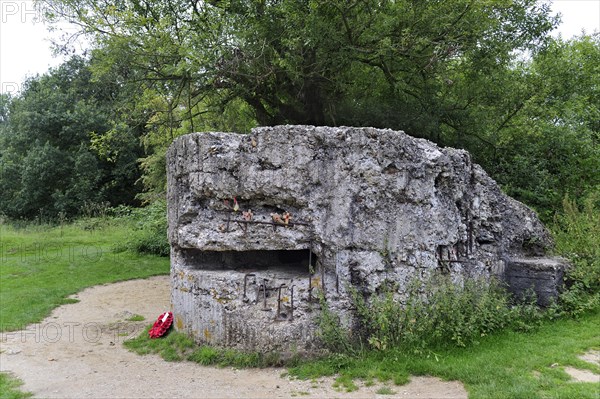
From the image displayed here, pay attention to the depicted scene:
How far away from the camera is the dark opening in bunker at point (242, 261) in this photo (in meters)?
7.55

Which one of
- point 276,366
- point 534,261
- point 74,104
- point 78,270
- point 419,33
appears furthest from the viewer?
point 74,104

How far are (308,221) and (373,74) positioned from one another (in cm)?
763

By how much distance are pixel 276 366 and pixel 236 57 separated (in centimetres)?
704

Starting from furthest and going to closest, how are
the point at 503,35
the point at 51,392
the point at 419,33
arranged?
the point at 503,35 < the point at 419,33 < the point at 51,392

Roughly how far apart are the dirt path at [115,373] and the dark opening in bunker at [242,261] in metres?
1.59

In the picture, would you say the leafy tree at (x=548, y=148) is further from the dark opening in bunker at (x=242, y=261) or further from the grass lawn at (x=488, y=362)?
the dark opening in bunker at (x=242, y=261)

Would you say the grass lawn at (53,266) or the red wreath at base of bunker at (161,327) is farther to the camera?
the grass lawn at (53,266)

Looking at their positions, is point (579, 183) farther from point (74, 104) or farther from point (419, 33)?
point (74, 104)

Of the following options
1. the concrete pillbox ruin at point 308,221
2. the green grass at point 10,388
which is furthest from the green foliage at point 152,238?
the green grass at point 10,388

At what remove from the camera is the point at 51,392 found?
596 cm

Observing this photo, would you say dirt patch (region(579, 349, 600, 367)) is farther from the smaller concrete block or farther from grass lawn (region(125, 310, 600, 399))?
the smaller concrete block

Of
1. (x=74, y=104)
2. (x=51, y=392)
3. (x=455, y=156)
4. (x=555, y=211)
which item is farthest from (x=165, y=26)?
(x=74, y=104)

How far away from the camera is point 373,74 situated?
13.0m

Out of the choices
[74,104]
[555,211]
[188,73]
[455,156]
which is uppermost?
[74,104]
